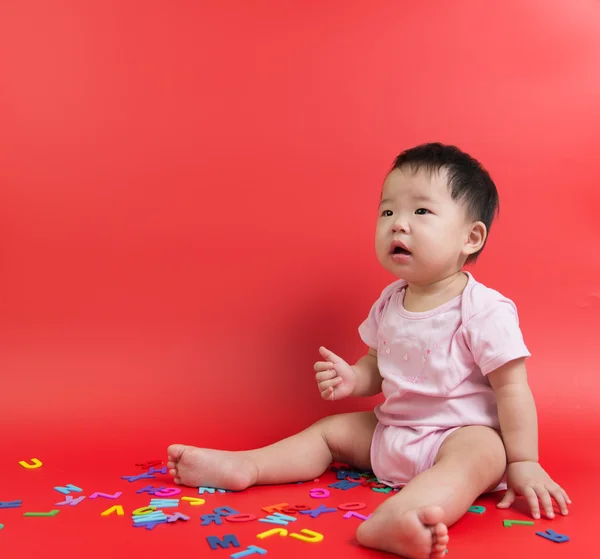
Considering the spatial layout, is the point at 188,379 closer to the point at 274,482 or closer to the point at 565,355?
the point at 274,482

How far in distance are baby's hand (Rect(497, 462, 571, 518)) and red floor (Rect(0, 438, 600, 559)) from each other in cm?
3

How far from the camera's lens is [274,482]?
1474 mm

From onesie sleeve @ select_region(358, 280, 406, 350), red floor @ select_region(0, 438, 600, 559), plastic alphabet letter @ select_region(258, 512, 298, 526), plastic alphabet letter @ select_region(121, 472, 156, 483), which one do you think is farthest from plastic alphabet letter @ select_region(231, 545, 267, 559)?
onesie sleeve @ select_region(358, 280, 406, 350)

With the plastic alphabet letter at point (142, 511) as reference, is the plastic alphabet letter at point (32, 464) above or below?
below

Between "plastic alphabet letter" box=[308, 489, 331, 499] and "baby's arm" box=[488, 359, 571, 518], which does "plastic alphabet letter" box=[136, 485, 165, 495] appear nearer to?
"plastic alphabet letter" box=[308, 489, 331, 499]

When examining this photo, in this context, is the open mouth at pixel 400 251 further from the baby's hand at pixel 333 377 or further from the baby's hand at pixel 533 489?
the baby's hand at pixel 533 489

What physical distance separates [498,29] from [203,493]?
1.51 metres

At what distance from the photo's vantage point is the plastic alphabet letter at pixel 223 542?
112 centimetres

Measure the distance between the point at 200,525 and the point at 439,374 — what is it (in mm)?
543

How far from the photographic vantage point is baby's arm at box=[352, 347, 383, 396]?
1.63 m

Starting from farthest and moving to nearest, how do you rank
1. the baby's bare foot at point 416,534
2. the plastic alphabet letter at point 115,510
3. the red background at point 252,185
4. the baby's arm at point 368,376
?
the red background at point 252,185 < the baby's arm at point 368,376 < the plastic alphabet letter at point 115,510 < the baby's bare foot at point 416,534

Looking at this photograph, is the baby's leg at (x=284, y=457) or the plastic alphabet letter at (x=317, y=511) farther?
the baby's leg at (x=284, y=457)

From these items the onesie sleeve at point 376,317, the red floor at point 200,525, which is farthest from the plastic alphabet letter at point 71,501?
the onesie sleeve at point 376,317

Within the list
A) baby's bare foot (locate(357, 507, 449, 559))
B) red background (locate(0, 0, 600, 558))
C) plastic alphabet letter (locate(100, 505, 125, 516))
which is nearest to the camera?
baby's bare foot (locate(357, 507, 449, 559))
